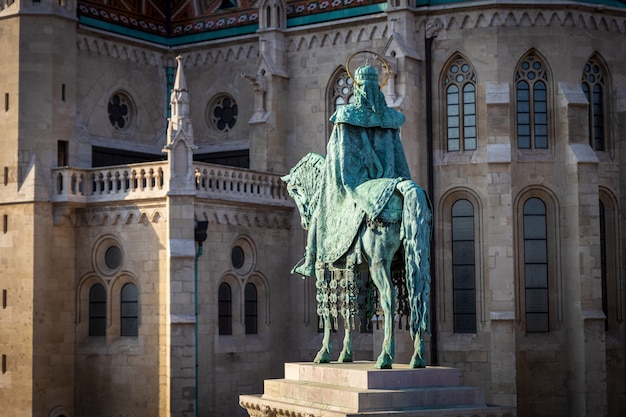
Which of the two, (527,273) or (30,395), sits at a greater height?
(527,273)

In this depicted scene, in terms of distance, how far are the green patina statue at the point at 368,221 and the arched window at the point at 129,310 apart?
1374 cm

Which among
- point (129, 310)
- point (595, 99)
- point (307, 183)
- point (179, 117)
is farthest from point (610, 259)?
point (307, 183)

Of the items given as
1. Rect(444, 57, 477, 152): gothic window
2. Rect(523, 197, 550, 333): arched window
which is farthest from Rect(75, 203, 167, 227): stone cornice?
Rect(523, 197, 550, 333): arched window

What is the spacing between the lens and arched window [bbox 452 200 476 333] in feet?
121

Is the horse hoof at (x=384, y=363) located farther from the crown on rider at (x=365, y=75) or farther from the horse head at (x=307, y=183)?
the crown on rider at (x=365, y=75)

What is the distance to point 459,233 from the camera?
122ft

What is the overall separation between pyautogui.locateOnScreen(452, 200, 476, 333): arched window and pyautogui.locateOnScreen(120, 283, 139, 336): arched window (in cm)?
933

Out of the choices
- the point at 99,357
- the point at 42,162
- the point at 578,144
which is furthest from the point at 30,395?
the point at 578,144

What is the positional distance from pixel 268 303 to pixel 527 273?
7808 millimetres

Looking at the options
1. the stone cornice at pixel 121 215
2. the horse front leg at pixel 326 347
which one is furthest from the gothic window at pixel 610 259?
the horse front leg at pixel 326 347

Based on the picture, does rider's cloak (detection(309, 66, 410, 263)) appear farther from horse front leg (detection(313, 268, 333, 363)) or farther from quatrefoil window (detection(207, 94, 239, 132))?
quatrefoil window (detection(207, 94, 239, 132))

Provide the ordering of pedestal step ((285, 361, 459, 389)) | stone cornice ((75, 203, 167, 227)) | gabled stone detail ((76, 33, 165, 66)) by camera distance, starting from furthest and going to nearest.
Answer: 1. gabled stone detail ((76, 33, 165, 66))
2. stone cornice ((75, 203, 167, 227))
3. pedestal step ((285, 361, 459, 389))

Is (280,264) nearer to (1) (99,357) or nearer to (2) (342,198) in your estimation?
(1) (99,357)

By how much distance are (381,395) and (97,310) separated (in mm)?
18591
